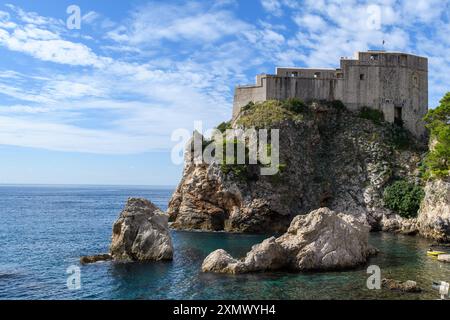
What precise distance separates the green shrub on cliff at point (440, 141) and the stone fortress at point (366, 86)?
15.0m

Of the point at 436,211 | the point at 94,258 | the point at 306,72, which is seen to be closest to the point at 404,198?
the point at 436,211

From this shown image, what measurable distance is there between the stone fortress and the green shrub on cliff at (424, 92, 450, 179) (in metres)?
15.0

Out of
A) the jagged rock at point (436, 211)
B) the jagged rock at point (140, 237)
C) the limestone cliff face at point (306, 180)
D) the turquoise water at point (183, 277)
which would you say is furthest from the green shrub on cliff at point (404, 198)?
the jagged rock at point (140, 237)

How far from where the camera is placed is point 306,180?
6297 centimetres

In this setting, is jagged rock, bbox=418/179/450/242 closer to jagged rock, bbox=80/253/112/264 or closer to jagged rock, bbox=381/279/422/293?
jagged rock, bbox=381/279/422/293

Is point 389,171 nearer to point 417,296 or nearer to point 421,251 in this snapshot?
point 421,251

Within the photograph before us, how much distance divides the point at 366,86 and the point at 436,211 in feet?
84.1

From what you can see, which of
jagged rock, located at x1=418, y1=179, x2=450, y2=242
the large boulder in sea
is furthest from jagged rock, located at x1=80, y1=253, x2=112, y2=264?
jagged rock, located at x1=418, y1=179, x2=450, y2=242

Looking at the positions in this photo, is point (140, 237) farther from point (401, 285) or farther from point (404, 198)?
point (404, 198)

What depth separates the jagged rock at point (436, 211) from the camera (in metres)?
48.6

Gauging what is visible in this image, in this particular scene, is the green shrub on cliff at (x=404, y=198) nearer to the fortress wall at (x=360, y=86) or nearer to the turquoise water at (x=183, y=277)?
→ the turquoise water at (x=183, y=277)

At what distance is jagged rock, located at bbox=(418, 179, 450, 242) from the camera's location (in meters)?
48.6
